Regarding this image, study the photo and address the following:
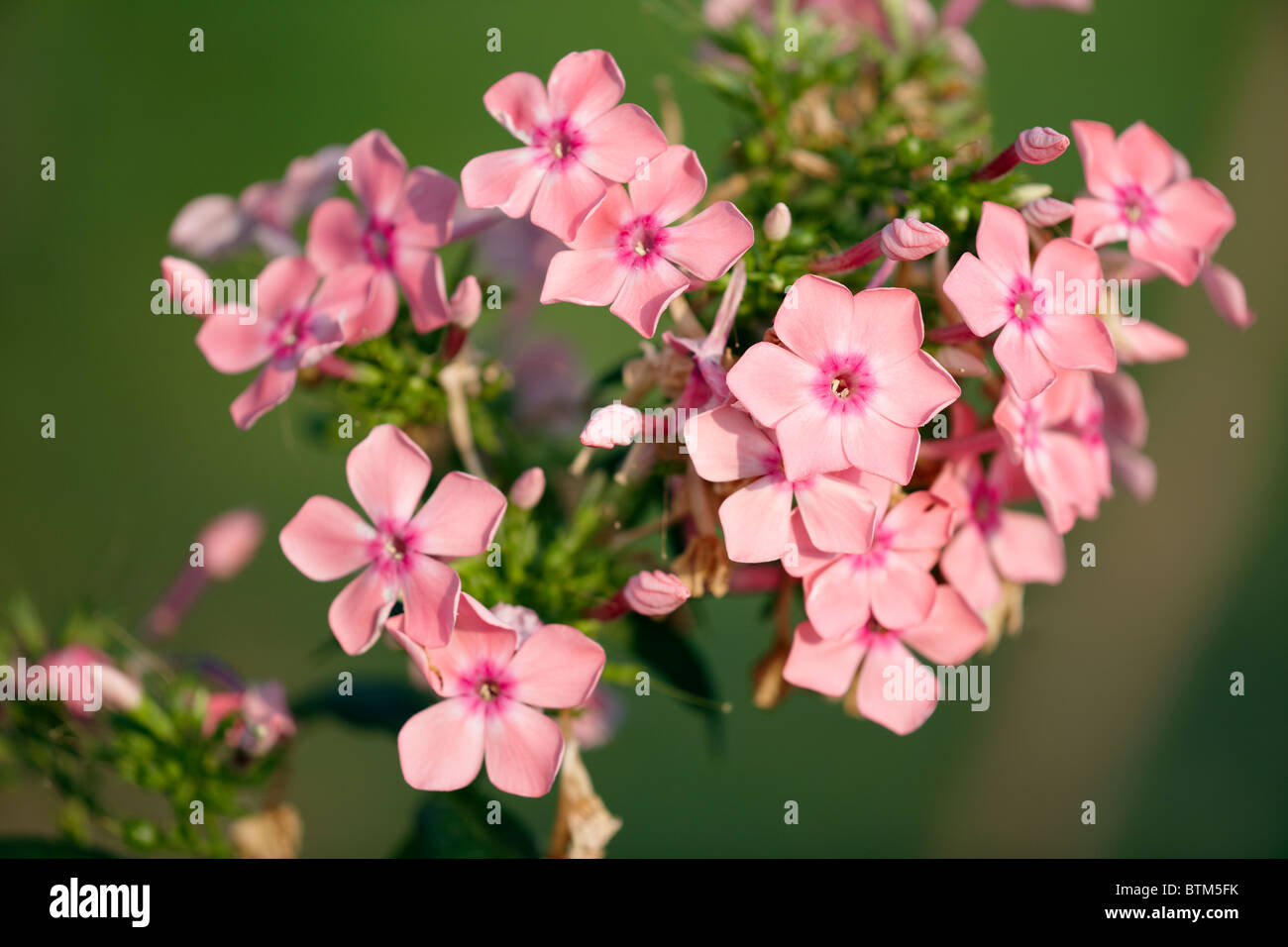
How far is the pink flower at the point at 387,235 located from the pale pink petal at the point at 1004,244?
1.36 feet

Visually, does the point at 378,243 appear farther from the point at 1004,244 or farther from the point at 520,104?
the point at 1004,244

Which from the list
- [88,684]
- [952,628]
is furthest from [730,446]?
[88,684]

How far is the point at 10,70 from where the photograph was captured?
2580mm

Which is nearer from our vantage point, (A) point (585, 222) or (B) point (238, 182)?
(A) point (585, 222)

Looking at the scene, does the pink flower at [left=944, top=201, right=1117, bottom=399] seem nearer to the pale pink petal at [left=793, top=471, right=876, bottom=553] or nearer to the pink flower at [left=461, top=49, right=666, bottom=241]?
the pale pink petal at [left=793, top=471, right=876, bottom=553]

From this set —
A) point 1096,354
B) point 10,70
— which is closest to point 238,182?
point 10,70

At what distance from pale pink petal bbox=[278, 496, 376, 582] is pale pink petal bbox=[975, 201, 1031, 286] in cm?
51

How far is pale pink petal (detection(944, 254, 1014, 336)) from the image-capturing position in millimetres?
667

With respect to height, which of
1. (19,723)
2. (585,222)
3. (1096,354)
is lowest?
(19,723)

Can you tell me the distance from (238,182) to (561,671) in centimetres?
212

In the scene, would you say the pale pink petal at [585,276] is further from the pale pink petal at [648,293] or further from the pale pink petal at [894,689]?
the pale pink petal at [894,689]

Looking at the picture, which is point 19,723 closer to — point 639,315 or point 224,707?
point 224,707

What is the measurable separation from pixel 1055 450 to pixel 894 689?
0.23 metres

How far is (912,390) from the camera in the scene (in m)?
0.67
